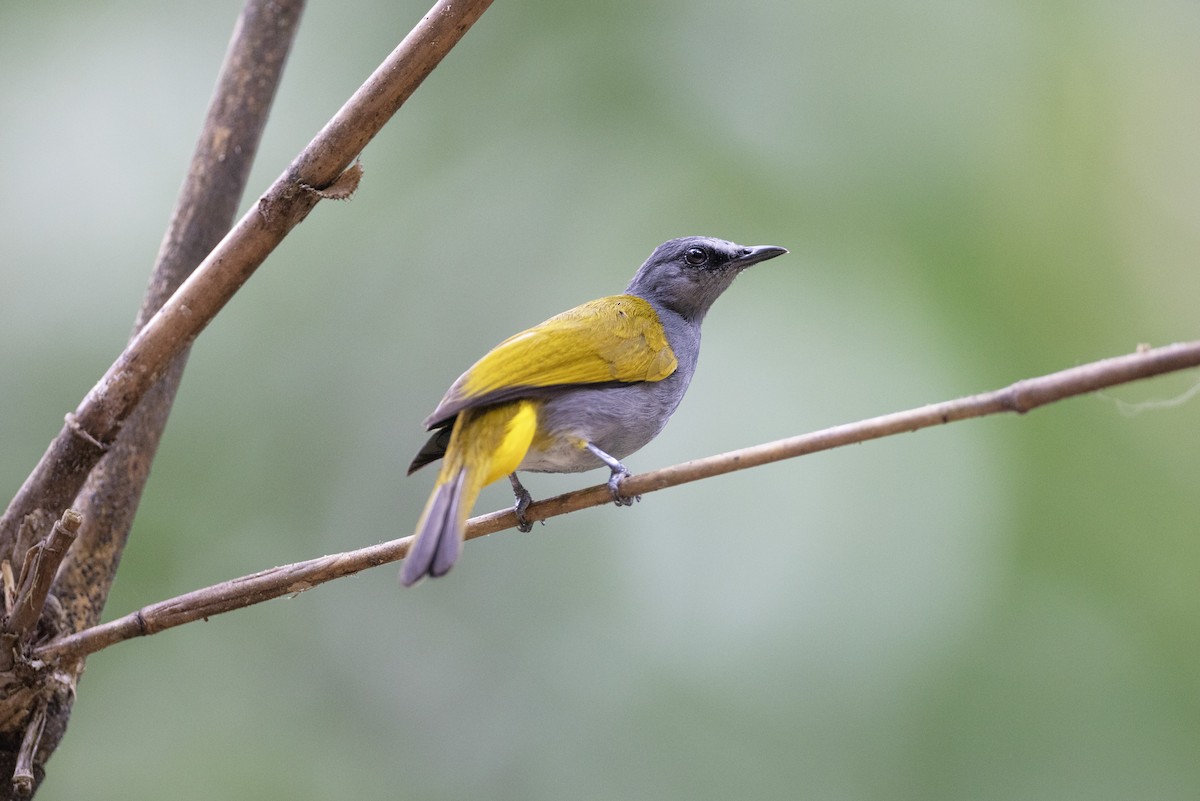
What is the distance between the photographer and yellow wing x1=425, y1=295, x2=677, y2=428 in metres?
2.88

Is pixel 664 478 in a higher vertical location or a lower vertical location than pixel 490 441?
lower

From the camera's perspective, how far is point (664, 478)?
2260mm

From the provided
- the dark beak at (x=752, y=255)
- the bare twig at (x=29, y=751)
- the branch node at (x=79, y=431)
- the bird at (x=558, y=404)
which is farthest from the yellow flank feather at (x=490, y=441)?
the dark beak at (x=752, y=255)

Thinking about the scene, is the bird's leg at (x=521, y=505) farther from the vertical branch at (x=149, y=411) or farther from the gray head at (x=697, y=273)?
the gray head at (x=697, y=273)

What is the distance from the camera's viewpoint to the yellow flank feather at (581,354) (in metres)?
2.94

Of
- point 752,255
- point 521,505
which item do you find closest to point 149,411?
point 521,505

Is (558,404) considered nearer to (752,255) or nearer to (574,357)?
(574,357)

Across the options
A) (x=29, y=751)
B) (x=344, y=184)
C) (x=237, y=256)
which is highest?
(x=344, y=184)

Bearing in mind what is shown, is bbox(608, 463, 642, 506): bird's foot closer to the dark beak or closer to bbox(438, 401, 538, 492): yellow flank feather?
bbox(438, 401, 538, 492): yellow flank feather

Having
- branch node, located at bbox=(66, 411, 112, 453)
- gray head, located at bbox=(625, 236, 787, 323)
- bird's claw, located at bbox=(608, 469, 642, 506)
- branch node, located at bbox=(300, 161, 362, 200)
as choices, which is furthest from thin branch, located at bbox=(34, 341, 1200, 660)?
gray head, located at bbox=(625, 236, 787, 323)

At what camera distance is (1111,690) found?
4.92m

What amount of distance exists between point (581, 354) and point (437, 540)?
1052mm

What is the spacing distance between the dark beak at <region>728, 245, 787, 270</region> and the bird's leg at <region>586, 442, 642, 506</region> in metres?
1.09

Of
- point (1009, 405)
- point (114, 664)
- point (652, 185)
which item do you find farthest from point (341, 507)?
point (1009, 405)
